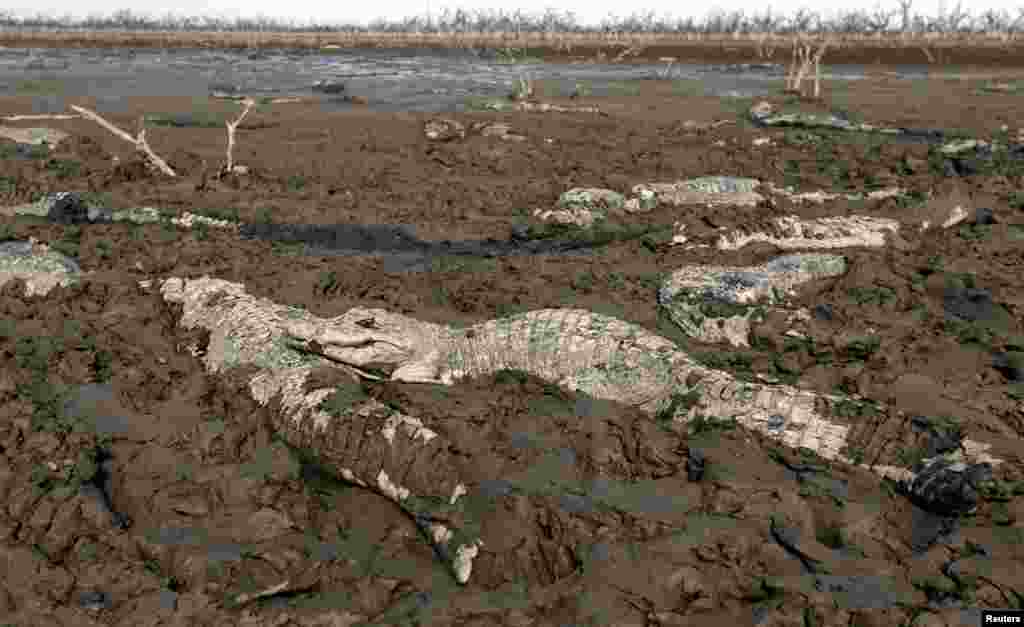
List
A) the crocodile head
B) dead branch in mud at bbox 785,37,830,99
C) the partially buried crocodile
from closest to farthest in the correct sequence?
1. the partially buried crocodile
2. the crocodile head
3. dead branch in mud at bbox 785,37,830,99

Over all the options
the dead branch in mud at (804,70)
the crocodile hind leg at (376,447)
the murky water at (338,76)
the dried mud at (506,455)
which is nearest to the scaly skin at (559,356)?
the dried mud at (506,455)

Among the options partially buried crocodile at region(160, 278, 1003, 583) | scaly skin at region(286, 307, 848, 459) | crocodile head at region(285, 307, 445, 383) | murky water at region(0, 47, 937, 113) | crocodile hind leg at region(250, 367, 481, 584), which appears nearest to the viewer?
crocodile hind leg at region(250, 367, 481, 584)

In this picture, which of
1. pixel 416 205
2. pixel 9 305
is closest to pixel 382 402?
pixel 9 305

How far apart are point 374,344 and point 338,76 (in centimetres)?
2294

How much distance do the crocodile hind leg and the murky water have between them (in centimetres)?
1316

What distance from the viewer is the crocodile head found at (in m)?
4.57

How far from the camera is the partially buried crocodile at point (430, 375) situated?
3531mm

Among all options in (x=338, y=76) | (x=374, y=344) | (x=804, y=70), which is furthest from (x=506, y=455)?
(x=338, y=76)

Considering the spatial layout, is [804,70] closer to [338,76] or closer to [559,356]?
[338,76]

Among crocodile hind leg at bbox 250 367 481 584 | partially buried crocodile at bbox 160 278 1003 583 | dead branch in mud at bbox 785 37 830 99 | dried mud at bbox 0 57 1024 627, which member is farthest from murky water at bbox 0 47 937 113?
crocodile hind leg at bbox 250 367 481 584

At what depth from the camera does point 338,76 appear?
84.7ft

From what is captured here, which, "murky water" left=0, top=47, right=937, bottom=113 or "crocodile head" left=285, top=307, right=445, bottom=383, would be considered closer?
"crocodile head" left=285, top=307, right=445, bottom=383

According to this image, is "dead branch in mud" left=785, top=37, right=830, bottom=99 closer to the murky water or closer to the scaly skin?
the murky water

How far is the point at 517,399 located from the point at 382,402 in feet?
2.24
